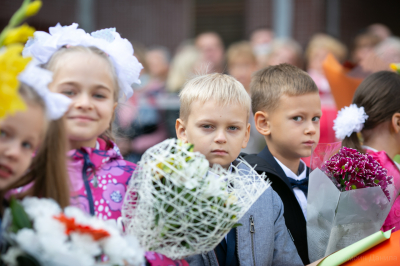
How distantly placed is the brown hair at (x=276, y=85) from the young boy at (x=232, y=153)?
407mm

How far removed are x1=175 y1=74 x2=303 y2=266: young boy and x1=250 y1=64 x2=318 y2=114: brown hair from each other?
1.34ft

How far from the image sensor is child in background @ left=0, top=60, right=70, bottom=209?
1.40m

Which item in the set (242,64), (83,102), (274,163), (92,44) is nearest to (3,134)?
(83,102)

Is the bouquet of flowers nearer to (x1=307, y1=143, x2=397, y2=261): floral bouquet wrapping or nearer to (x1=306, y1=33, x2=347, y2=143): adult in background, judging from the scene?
(x1=307, y1=143, x2=397, y2=261): floral bouquet wrapping

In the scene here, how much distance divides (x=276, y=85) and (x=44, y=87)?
1.66 metres

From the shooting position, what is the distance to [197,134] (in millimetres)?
2289

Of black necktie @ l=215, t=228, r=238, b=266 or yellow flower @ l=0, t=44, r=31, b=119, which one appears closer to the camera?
yellow flower @ l=0, t=44, r=31, b=119

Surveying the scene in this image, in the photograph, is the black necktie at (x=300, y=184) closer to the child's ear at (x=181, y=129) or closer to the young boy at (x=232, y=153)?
the young boy at (x=232, y=153)

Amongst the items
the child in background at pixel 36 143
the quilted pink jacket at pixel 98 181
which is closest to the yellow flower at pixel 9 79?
the child in background at pixel 36 143

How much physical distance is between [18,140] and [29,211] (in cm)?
23

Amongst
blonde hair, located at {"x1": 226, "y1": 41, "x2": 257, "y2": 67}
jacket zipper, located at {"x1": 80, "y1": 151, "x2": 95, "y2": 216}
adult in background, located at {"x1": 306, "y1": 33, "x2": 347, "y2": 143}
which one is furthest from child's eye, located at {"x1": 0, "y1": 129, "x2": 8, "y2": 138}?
blonde hair, located at {"x1": 226, "y1": 41, "x2": 257, "y2": 67}

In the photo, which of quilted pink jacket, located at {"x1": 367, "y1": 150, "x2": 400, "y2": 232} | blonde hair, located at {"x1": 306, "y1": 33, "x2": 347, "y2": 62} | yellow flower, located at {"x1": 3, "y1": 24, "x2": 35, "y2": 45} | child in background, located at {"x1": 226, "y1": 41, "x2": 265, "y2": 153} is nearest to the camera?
yellow flower, located at {"x1": 3, "y1": 24, "x2": 35, "y2": 45}

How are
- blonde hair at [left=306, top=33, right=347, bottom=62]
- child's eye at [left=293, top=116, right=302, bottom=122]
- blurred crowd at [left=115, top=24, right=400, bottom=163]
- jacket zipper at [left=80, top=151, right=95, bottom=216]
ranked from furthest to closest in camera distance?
blonde hair at [left=306, top=33, right=347, bottom=62] < blurred crowd at [left=115, top=24, right=400, bottom=163] < child's eye at [left=293, top=116, right=302, bottom=122] < jacket zipper at [left=80, top=151, right=95, bottom=216]

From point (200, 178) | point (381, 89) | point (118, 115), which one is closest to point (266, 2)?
point (381, 89)
